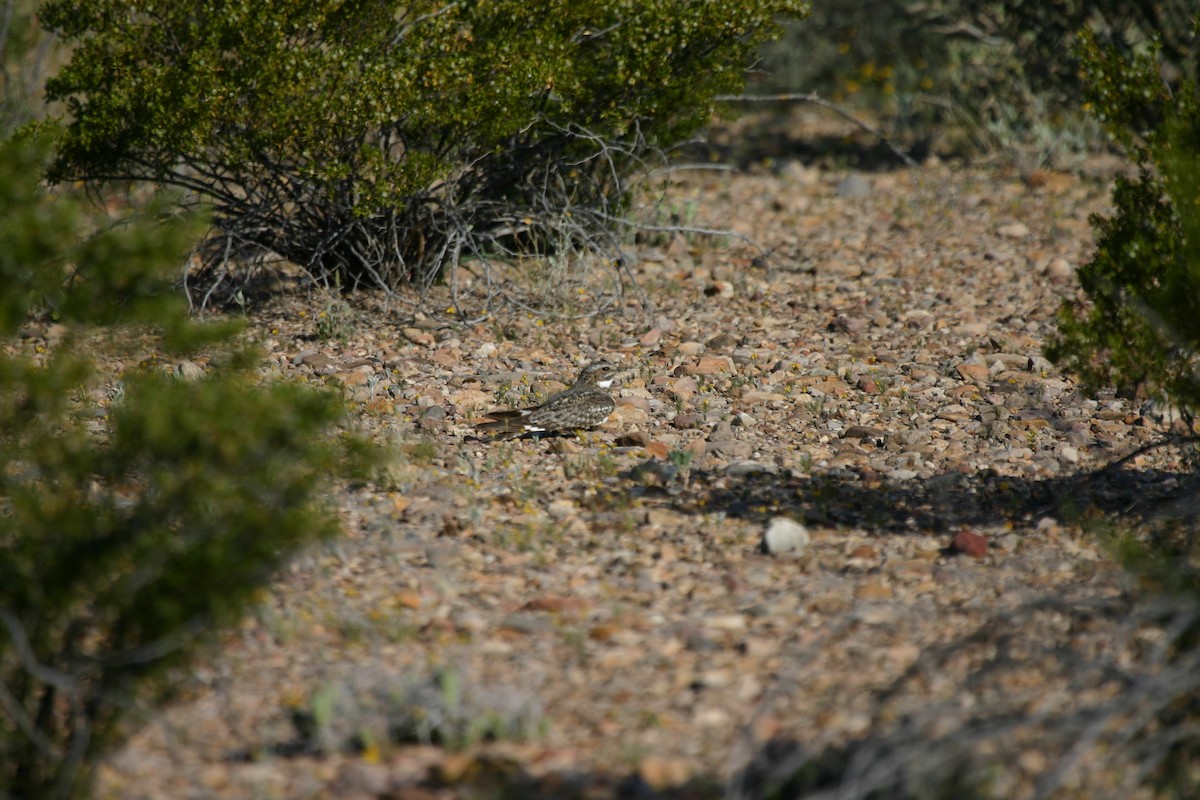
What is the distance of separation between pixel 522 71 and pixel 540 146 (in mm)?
951

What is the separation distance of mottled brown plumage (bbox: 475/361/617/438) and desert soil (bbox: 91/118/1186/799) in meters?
0.10

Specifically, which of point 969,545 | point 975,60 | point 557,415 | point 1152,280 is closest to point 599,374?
point 557,415

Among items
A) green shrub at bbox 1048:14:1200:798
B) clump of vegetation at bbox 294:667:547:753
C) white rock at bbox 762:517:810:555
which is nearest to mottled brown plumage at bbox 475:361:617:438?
white rock at bbox 762:517:810:555

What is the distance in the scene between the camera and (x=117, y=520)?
3580 millimetres

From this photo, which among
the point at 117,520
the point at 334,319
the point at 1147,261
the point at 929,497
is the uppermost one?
the point at 1147,261

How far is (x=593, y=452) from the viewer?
20.1ft

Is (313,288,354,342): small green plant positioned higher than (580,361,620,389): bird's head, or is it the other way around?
(580,361,620,389): bird's head

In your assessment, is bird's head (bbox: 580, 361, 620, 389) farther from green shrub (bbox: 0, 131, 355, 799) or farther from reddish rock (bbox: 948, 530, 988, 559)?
green shrub (bbox: 0, 131, 355, 799)

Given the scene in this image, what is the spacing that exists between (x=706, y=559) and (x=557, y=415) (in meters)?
1.41

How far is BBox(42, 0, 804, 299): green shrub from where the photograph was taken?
263 inches

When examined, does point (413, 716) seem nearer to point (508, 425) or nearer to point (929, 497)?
point (508, 425)

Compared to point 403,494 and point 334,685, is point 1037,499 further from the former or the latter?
point 334,685

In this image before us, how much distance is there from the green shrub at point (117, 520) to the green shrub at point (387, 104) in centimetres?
312

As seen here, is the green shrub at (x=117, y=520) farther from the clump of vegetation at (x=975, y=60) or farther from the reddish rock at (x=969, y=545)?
the clump of vegetation at (x=975, y=60)
